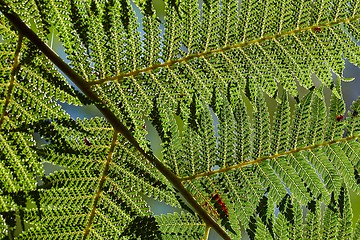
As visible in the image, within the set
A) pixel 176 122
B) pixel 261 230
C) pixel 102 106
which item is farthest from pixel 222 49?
pixel 261 230

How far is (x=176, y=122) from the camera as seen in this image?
3.89ft

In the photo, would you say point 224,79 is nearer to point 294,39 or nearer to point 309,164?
point 294,39

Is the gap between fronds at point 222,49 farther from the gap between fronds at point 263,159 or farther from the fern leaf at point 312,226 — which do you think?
the fern leaf at point 312,226

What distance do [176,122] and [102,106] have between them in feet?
0.63

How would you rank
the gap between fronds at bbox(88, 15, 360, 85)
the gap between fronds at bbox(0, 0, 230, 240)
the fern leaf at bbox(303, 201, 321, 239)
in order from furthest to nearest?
the fern leaf at bbox(303, 201, 321, 239) → the gap between fronds at bbox(88, 15, 360, 85) → the gap between fronds at bbox(0, 0, 230, 240)

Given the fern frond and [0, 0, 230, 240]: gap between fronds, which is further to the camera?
the fern frond

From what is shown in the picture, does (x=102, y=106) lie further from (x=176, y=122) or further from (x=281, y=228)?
(x=281, y=228)

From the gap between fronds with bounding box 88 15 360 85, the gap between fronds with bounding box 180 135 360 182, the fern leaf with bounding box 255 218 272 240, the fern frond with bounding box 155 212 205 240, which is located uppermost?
the gap between fronds with bounding box 88 15 360 85

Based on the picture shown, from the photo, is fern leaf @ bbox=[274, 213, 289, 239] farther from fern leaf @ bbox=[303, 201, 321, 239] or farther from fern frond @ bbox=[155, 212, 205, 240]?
fern frond @ bbox=[155, 212, 205, 240]

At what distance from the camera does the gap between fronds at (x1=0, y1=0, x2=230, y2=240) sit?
104 centimetres

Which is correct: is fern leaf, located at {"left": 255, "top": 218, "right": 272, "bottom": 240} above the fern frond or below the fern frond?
below

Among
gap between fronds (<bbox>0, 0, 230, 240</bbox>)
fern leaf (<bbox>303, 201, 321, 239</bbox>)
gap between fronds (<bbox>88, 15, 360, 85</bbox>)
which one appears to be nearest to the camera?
gap between fronds (<bbox>0, 0, 230, 240</bbox>)

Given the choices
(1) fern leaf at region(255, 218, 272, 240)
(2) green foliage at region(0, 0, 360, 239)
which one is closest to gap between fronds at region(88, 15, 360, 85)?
(2) green foliage at region(0, 0, 360, 239)

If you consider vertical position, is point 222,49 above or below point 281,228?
above
